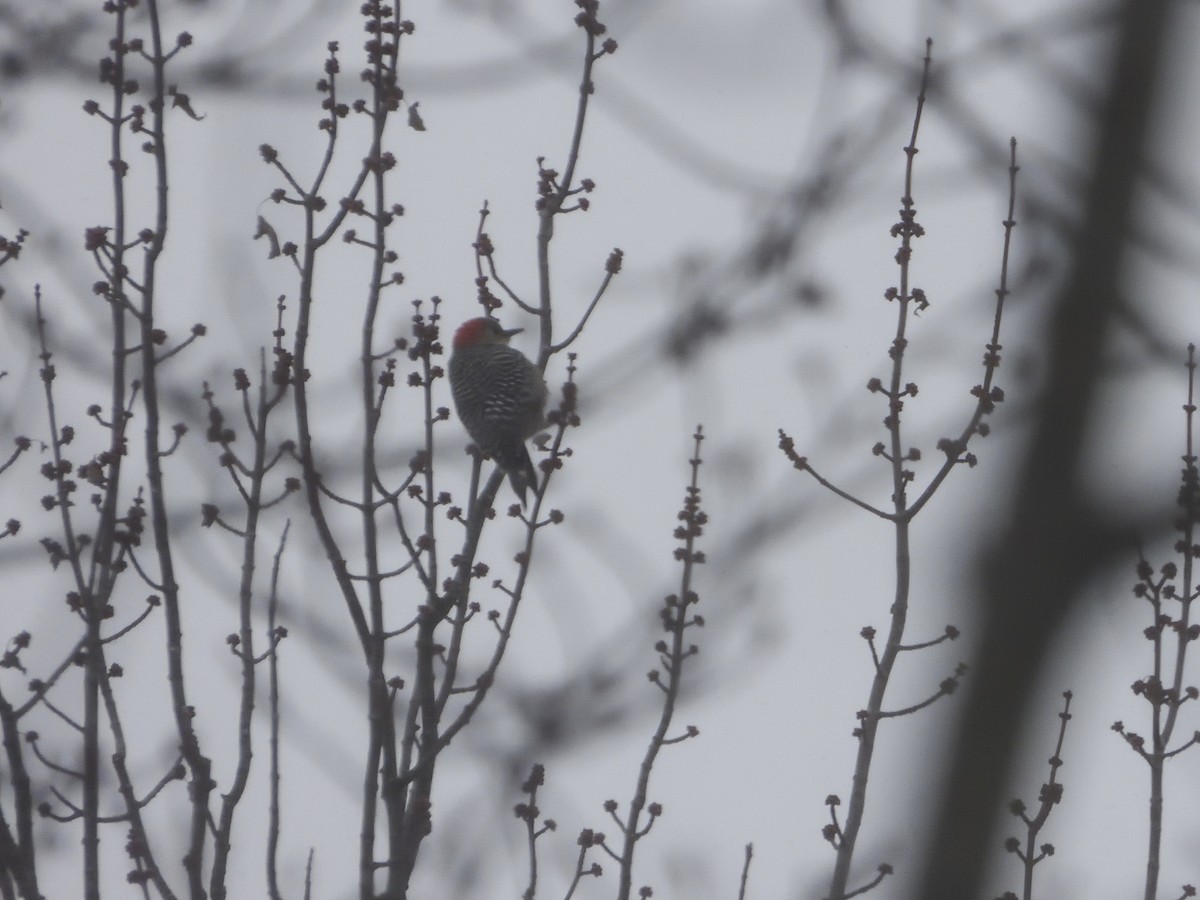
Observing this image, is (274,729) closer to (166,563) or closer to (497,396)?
(166,563)

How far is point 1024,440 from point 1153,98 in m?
0.35

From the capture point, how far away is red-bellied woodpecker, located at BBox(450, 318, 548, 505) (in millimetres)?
7191

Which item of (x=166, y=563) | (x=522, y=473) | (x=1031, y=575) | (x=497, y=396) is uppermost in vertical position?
(x=497, y=396)

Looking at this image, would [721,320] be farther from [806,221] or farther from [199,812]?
A: [199,812]

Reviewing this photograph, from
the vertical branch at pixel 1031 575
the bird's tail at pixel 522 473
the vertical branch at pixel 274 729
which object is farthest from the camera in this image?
the bird's tail at pixel 522 473

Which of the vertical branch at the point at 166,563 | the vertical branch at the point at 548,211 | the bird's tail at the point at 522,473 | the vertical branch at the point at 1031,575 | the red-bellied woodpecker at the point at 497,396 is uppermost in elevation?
the red-bellied woodpecker at the point at 497,396

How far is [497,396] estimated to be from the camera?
27.3ft

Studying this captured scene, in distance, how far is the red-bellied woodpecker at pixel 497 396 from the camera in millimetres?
7191

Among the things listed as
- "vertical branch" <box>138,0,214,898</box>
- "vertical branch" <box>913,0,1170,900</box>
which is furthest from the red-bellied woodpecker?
"vertical branch" <box>913,0,1170,900</box>

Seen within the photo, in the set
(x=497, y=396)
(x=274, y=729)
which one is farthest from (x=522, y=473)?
(x=274, y=729)

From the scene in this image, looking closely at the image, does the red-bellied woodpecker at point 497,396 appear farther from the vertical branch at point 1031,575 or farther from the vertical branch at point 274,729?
the vertical branch at point 1031,575

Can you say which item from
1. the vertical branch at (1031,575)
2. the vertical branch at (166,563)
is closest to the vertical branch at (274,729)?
the vertical branch at (166,563)

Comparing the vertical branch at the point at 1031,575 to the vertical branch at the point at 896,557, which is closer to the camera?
the vertical branch at the point at 1031,575

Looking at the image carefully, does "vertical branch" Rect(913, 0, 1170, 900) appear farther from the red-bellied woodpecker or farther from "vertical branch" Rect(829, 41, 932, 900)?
the red-bellied woodpecker
